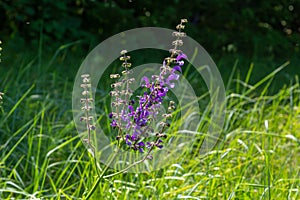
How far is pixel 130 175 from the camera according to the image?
2.37 meters

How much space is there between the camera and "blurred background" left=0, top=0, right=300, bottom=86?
471 centimetres

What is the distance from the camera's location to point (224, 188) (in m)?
2.13

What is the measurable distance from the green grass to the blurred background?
42.4 inches

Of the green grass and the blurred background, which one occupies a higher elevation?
the blurred background

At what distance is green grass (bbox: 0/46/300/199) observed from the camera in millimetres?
2141

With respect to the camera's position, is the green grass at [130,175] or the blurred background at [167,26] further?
the blurred background at [167,26]

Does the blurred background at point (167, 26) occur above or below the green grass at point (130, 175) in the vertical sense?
above

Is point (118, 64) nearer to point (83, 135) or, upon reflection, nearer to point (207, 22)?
point (207, 22)

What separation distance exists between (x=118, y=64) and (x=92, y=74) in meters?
0.66

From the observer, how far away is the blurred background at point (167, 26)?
471 cm

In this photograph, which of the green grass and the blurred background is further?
the blurred background

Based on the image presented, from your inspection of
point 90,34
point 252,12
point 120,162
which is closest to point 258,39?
point 252,12

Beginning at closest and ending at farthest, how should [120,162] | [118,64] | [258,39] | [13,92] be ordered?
[120,162]
[13,92]
[118,64]
[258,39]

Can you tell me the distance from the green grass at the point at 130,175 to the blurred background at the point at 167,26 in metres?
1.08
